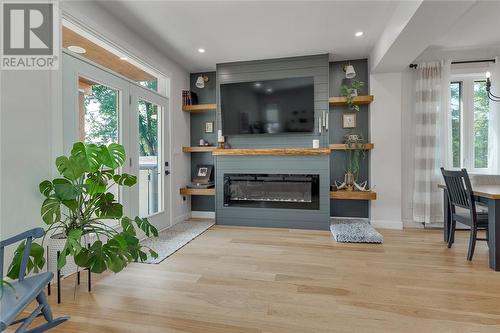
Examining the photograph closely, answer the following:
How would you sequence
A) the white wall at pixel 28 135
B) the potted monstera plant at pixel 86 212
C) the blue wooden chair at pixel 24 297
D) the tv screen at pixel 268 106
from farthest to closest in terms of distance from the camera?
the tv screen at pixel 268 106 → the white wall at pixel 28 135 → the potted monstera plant at pixel 86 212 → the blue wooden chair at pixel 24 297

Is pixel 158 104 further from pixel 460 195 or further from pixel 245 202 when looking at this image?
pixel 460 195

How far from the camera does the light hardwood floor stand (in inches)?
65.2

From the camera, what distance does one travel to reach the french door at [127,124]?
7.97ft

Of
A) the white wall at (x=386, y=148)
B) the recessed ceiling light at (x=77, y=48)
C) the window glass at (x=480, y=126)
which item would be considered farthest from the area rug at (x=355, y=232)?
the recessed ceiling light at (x=77, y=48)

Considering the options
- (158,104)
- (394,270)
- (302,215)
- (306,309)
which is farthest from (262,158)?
(306,309)

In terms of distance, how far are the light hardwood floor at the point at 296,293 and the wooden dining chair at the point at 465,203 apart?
0.27 meters

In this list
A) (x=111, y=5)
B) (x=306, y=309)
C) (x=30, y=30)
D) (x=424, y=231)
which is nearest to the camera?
(x=306, y=309)

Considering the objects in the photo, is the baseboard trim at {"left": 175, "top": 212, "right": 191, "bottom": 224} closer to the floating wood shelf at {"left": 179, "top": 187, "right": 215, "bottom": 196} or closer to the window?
the floating wood shelf at {"left": 179, "top": 187, "right": 215, "bottom": 196}

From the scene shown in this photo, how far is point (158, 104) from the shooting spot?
12.4 feet

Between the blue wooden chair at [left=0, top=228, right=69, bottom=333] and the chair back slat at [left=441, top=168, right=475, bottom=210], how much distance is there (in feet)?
11.5

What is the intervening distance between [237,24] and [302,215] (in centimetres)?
271

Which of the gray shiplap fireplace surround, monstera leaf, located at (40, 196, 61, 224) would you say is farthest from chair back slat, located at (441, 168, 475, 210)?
monstera leaf, located at (40, 196, 61, 224)

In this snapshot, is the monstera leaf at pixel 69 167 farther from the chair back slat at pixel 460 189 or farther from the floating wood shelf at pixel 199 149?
the chair back slat at pixel 460 189

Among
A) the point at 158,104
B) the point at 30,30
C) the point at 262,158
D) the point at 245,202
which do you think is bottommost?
the point at 245,202
